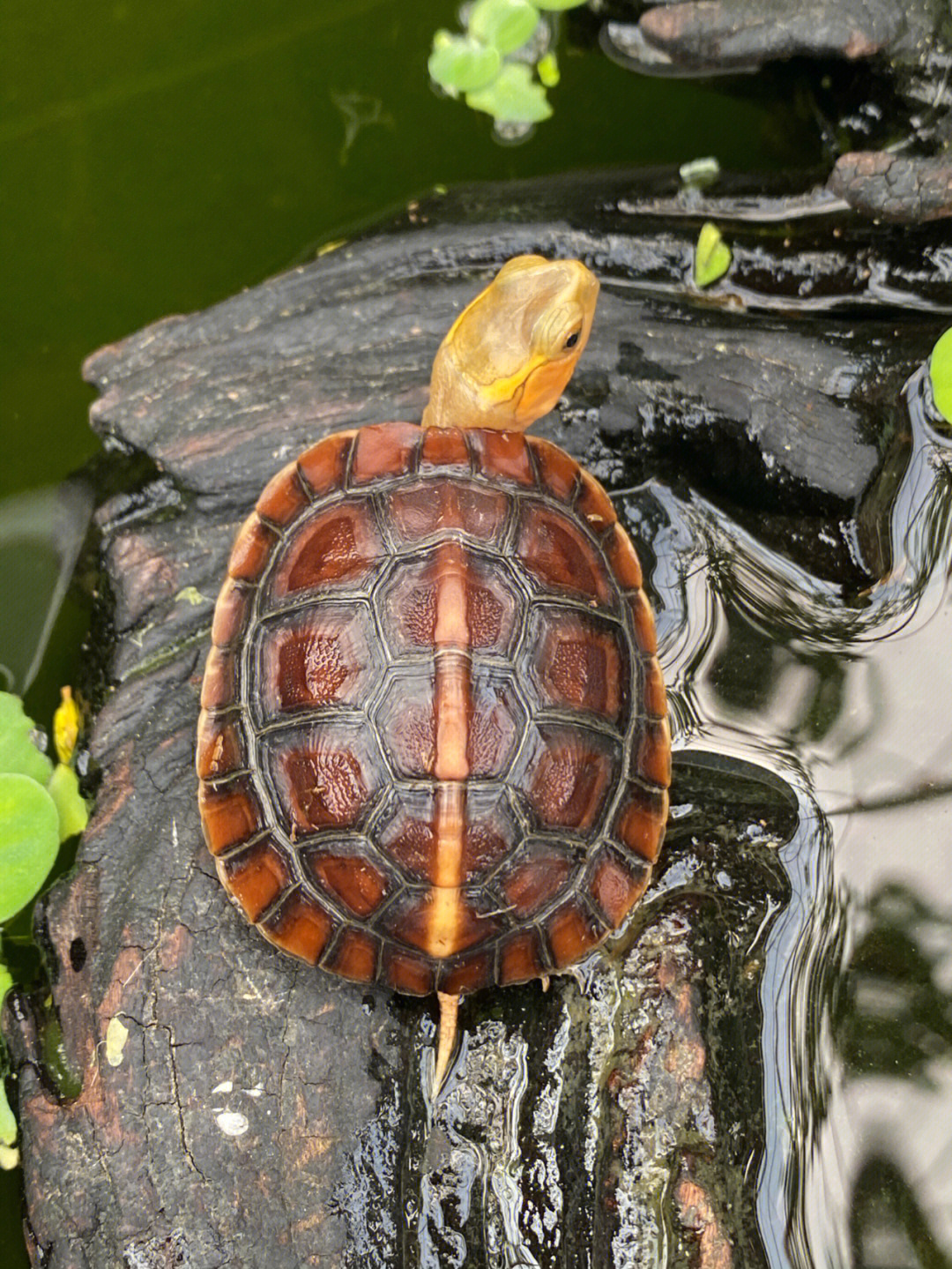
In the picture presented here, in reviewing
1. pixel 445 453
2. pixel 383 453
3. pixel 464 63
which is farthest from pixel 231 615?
pixel 464 63

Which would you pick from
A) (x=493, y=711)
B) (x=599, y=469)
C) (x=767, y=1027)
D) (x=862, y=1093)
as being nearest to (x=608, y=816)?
(x=493, y=711)

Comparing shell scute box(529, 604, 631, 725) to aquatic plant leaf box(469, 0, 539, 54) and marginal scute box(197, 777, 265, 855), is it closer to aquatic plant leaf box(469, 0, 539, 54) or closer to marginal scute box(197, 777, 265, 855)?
marginal scute box(197, 777, 265, 855)

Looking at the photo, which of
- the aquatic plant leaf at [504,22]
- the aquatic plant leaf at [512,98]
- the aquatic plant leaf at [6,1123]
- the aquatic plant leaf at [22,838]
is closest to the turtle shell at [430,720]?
the aquatic plant leaf at [22,838]

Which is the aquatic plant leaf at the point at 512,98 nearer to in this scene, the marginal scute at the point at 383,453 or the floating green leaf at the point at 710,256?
the floating green leaf at the point at 710,256

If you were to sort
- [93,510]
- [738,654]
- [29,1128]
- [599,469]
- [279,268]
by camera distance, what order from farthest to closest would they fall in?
[279,268]
[93,510]
[599,469]
[738,654]
[29,1128]

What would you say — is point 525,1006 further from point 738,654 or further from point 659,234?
point 659,234

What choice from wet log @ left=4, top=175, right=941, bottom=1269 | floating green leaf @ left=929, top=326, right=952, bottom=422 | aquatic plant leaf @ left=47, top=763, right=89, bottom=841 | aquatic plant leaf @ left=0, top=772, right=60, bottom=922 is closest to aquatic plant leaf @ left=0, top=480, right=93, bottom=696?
wet log @ left=4, top=175, right=941, bottom=1269
